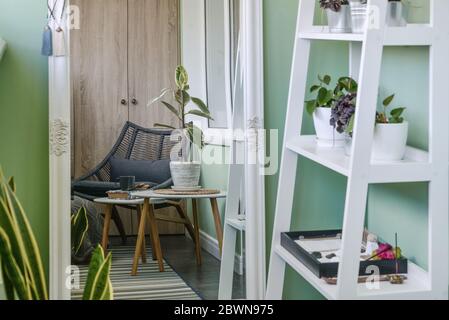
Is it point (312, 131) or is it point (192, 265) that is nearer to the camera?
point (312, 131)

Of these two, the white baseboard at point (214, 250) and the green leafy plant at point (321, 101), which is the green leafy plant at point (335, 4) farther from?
the white baseboard at point (214, 250)

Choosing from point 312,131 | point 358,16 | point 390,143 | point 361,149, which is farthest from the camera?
point 312,131

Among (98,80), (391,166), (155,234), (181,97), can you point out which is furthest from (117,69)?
(391,166)

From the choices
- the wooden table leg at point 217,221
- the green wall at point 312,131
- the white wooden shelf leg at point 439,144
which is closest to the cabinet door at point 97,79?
the wooden table leg at point 217,221

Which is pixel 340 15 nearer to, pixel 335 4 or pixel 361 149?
pixel 335 4

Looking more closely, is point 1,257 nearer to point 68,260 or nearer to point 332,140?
point 68,260

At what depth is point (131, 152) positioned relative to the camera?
276 centimetres

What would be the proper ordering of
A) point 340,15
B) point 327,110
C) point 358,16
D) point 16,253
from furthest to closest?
point 327,110 < point 340,15 < point 358,16 < point 16,253

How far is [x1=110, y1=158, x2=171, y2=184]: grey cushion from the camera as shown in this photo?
9.04 ft

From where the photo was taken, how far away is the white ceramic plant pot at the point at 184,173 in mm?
2777

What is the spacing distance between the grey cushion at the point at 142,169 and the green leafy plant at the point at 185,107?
0.14 meters

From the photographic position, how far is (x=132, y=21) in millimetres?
2889

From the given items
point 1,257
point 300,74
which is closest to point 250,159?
point 300,74

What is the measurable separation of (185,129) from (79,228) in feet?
1.86
